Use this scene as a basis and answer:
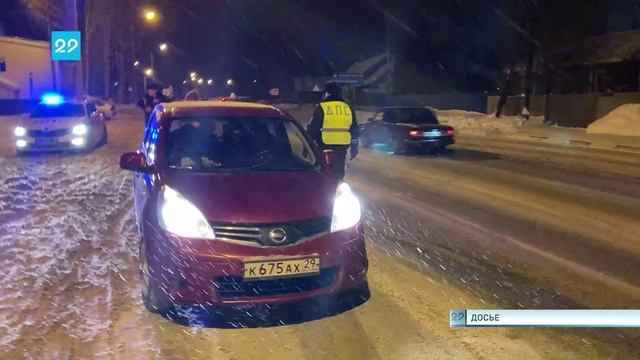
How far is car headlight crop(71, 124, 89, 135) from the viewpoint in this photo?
742 inches

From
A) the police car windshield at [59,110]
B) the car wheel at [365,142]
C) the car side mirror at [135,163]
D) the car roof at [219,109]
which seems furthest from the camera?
the car wheel at [365,142]

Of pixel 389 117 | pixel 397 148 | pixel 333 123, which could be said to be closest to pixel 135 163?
pixel 333 123

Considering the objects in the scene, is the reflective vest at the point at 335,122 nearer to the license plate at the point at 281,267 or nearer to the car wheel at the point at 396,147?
the license plate at the point at 281,267

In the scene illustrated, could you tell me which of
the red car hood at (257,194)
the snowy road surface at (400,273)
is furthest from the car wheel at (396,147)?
the red car hood at (257,194)

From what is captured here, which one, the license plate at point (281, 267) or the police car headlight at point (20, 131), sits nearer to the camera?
the license plate at point (281, 267)

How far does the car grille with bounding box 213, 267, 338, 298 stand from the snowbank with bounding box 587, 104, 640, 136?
2422 centimetres

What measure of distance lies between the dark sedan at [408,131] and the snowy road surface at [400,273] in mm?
5621

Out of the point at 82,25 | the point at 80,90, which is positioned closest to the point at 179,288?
the point at 80,90

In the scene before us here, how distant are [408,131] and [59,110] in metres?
9.59

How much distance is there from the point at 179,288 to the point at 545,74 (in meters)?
38.1

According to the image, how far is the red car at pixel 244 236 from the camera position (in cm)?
500

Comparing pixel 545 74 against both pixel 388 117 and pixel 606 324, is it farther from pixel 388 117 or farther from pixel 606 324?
pixel 606 324

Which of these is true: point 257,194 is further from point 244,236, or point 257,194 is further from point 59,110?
point 59,110

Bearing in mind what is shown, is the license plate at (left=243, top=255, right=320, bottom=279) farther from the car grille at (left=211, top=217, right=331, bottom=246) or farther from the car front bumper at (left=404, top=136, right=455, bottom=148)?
the car front bumper at (left=404, top=136, right=455, bottom=148)
